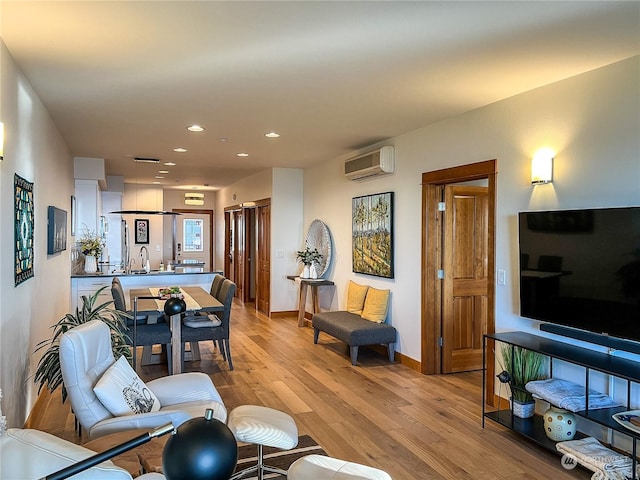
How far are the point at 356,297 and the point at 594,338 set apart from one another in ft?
10.7

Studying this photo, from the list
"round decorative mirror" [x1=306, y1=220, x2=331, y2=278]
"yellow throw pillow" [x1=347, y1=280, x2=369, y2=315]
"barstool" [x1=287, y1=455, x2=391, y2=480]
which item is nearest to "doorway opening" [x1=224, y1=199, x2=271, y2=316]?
"round decorative mirror" [x1=306, y1=220, x2=331, y2=278]

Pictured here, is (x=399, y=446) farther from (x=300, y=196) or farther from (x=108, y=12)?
(x=300, y=196)

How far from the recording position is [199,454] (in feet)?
3.33

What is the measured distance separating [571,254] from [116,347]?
3.24m

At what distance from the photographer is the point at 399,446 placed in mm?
3236

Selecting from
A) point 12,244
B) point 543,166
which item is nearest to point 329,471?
point 12,244

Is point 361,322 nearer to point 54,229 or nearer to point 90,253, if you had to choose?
point 54,229

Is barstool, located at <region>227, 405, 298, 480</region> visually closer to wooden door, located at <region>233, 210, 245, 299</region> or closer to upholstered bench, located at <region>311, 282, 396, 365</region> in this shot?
upholstered bench, located at <region>311, 282, 396, 365</region>

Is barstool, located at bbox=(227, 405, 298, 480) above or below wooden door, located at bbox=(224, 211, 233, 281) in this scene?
below

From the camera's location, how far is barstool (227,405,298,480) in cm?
234

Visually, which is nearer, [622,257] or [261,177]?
[622,257]

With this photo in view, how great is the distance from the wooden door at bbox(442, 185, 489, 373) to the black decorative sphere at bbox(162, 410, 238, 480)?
13.4 ft

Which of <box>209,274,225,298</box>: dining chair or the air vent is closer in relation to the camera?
<box>209,274,225,298</box>: dining chair

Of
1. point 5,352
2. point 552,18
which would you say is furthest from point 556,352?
point 5,352
